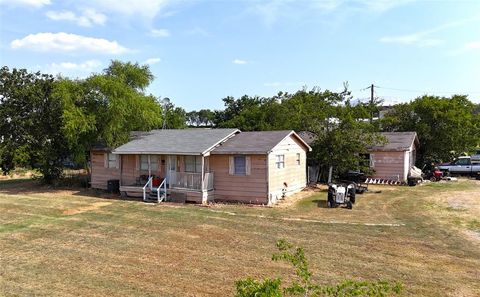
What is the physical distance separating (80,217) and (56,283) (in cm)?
828

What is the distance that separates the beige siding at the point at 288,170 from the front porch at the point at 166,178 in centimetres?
330

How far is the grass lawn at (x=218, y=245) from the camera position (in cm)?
926

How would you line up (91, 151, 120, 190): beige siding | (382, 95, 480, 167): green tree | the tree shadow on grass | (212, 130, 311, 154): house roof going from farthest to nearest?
(382, 95, 480, 167): green tree → (91, 151, 120, 190): beige siding → the tree shadow on grass → (212, 130, 311, 154): house roof

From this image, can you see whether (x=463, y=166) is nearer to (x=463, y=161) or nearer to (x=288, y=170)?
(x=463, y=161)

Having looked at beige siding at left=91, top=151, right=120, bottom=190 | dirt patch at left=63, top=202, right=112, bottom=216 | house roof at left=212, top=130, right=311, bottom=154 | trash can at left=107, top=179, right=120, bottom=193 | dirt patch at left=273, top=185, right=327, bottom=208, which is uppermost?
house roof at left=212, top=130, right=311, bottom=154

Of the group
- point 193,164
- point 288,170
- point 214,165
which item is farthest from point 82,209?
point 288,170

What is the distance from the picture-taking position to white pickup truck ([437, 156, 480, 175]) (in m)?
31.6

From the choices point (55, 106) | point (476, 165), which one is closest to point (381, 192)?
point (476, 165)

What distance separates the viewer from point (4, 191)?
25.9 m

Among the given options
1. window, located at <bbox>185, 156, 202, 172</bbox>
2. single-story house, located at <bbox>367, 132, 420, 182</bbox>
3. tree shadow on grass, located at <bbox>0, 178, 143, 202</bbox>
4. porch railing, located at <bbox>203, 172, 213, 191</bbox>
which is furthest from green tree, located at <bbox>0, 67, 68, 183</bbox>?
single-story house, located at <bbox>367, 132, 420, 182</bbox>

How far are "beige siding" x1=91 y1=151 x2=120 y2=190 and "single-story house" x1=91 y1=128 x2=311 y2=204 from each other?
0.10m

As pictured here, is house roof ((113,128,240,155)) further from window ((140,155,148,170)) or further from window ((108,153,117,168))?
window ((108,153,117,168))

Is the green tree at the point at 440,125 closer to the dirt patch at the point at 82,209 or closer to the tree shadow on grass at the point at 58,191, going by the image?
the tree shadow on grass at the point at 58,191

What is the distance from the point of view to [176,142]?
23172mm
